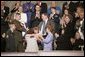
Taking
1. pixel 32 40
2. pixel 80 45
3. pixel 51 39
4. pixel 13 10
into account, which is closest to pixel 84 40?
pixel 80 45

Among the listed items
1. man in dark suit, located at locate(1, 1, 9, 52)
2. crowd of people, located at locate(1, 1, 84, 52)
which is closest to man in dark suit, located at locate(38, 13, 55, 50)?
crowd of people, located at locate(1, 1, 84, 52)

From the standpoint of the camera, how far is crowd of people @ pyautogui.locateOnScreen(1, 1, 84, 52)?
2922 mm

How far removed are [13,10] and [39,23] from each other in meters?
0.30

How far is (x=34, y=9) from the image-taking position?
2939 millimetres

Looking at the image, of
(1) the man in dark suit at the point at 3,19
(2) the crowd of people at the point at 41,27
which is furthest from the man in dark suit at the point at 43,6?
(1) the man in dark suit at the point at 3,19

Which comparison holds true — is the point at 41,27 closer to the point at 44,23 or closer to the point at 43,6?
the point at 44,23

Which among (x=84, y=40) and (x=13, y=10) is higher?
(x=13, y=10)

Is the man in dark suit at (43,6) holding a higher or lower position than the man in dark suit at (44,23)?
higher

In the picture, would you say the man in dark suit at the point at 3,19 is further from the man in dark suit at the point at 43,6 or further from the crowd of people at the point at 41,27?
the man in dark suit at the point at 43,6

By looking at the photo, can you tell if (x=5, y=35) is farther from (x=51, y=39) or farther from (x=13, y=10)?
(x=51, y=39)

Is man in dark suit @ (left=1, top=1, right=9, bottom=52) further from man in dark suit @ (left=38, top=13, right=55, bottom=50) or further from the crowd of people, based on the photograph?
man in dark suit @ (left=38, top=13, right=55, bottom=50)

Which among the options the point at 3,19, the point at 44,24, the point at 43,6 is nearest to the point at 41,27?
the point at 44,24

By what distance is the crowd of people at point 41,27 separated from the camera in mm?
2922

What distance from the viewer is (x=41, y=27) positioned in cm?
294
